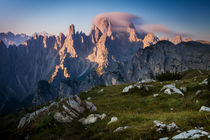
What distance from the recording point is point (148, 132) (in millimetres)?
10719

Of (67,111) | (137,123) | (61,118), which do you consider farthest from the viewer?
(67,111)

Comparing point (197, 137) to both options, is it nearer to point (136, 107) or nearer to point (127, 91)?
point (136, 107)

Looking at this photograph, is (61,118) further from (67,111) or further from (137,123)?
(137,123)

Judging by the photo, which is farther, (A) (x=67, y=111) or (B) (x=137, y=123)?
(A) (x=67, y=111)

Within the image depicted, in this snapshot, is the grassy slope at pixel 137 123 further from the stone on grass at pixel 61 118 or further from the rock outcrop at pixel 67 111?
the rock outcrop at pixel 67 111

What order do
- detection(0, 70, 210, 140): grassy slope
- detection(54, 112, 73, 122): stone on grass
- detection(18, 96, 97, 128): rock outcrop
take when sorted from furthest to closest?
detection(18, 96, 97, 128): rock outcrop, detection(54, 112, 73, 122): stone on grass, detection(0, 70, 210, 140): grassy slope

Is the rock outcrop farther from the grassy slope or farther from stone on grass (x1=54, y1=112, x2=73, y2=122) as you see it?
the grassy slope

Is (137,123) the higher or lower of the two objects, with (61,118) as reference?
higher

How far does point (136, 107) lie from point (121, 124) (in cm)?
1089

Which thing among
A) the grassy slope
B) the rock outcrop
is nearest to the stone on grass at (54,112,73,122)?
the rock outcrop

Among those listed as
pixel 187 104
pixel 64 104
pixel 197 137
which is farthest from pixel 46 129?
pixel 187 104

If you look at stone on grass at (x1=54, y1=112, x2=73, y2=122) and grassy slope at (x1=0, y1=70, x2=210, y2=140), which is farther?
stone on grass at (x1=54, y1=112, x2=73, y2=122)

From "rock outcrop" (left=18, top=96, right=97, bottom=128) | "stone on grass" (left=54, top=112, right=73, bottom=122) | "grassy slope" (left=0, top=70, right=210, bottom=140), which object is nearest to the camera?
"grassy slope" (left=0, top=70, right=210, bottom=140)

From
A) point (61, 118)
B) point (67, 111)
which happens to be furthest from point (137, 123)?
point (67, 111)
